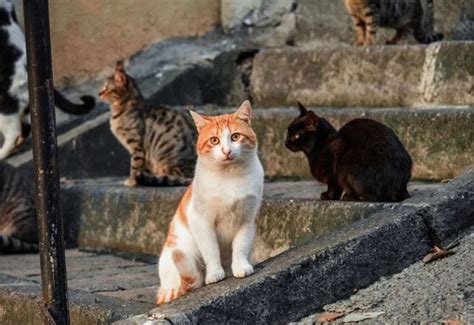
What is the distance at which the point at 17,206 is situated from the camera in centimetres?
718

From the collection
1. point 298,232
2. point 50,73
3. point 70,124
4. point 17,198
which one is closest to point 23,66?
point 70,124

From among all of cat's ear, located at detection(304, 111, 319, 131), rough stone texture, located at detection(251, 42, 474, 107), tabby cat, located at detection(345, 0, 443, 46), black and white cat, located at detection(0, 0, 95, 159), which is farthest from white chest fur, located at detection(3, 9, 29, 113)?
cat's ear, located at detection(304, 111, 319, 131)

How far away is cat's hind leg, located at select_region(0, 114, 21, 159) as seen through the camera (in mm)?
7780

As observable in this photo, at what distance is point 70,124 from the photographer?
7887 mm

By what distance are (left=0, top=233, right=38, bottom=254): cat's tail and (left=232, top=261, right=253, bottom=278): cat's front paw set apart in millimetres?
2946

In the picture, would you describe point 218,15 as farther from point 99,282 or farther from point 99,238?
point 99,282

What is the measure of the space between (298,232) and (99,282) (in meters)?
1.02

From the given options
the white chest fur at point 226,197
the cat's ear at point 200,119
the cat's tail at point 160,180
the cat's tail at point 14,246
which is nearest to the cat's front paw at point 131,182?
the cat's tail at point 160,180

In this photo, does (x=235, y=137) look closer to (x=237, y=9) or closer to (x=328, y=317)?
(x=328, y=317)

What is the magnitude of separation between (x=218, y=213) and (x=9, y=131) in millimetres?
4018

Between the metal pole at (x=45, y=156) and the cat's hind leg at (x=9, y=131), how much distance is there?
4167 mm

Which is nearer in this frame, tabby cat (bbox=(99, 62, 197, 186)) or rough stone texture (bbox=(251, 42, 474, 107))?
rough stone texture (bbox=(251, 42, 474, 107))

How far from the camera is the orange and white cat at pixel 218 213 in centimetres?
414

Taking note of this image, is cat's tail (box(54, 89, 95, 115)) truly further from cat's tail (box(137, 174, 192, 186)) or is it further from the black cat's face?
the black cat's face
